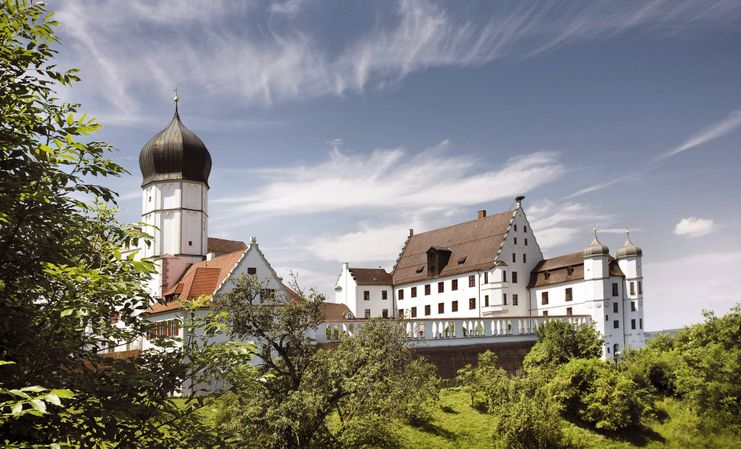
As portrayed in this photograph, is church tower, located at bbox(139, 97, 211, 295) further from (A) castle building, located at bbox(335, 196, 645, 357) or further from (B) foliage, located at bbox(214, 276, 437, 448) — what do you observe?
(B) foliage, located at bbox(214, 276, 437, 448)

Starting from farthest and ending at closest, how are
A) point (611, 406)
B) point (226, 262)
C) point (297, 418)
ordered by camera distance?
point (226, 262) → point (611, 406) → point (297, 418)

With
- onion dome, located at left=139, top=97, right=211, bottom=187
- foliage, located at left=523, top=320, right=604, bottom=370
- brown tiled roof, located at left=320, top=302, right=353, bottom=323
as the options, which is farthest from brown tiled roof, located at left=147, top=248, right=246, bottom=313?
foliage, located at left=523, top=320, right=604, bottom=370

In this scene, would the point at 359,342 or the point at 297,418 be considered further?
the point at 359,342

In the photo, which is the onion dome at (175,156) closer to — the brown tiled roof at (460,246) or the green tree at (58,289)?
the brown tiled roof at (460,246)

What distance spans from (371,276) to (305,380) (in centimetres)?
4584

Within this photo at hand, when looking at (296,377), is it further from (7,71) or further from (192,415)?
(7,71)

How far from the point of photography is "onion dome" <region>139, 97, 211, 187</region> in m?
44.9

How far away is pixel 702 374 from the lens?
2766 cm

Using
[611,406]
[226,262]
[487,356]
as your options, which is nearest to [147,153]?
[226,262]

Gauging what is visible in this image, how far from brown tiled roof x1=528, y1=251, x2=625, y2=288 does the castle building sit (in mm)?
82

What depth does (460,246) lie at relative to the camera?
60844 mm

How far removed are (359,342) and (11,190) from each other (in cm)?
1273

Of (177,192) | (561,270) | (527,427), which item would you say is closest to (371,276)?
(561,270)

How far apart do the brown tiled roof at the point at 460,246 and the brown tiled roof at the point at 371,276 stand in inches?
37.3
